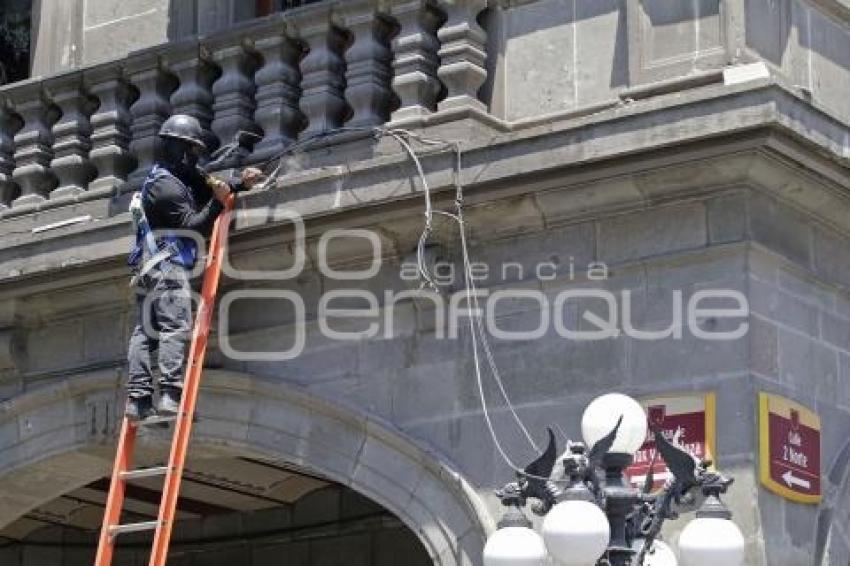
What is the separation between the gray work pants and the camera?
11117mm

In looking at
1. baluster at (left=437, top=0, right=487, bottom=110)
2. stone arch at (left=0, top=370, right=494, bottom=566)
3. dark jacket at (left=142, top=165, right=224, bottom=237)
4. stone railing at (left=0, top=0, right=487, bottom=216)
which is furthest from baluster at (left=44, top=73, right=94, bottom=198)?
baluster at (left=437, top=0, right=487, bottom=110)

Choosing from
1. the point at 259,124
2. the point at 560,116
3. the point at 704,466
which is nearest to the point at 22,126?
the point at 259,124

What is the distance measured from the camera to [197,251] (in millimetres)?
11461

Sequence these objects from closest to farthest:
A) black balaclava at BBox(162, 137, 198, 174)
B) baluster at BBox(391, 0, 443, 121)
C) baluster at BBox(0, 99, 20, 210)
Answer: baluster at BBox(391, 0, 443, 121)
black balaclava at BBox(162, 137, 198, 174)
baluster at BBox(0, 99, 20, 210)

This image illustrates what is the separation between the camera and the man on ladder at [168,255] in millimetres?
11141

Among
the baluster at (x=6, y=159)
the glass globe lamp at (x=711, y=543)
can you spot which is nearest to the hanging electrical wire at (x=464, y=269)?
the glass globe lamp at (x=711, y=543)

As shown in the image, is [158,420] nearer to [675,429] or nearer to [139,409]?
[139,409]

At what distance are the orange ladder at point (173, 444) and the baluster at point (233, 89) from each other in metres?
0.77

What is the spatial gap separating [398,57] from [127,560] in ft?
16.4

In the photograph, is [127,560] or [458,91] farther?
[127,560]

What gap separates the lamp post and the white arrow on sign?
1204 mm

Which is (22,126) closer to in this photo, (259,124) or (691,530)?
(259,124)

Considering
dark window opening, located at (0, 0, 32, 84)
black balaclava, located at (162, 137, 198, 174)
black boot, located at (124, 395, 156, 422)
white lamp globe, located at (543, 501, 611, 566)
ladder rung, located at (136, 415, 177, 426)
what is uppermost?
dark window opening, located at (0, 0, 32, 84)

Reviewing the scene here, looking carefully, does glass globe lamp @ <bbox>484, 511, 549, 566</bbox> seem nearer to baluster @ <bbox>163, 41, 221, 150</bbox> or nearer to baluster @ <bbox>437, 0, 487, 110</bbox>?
baluster @ <bbox>437, 0, 487, 110</bbox>
